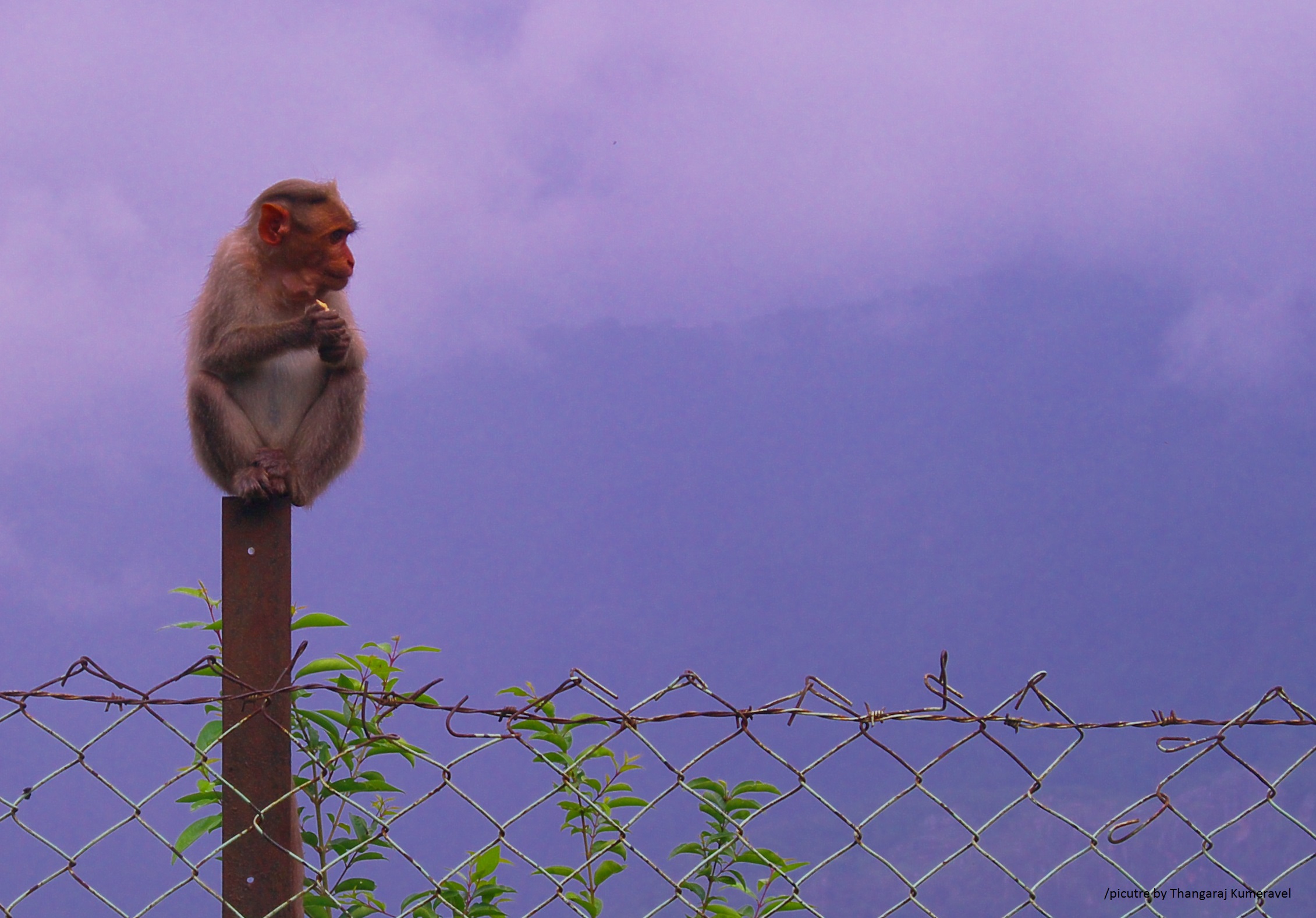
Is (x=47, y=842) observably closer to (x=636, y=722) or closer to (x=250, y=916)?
(x=250, y=916)

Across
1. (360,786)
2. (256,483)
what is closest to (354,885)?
(360,786)

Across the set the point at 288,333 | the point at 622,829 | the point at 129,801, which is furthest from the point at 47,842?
the point at 288,333

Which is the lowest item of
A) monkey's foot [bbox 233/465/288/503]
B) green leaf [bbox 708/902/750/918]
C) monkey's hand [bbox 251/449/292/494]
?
green leaf [bbox 708/902/750/918]

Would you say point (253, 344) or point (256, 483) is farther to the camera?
point (253, 344)

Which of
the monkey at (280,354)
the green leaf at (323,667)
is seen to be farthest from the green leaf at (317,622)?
the monkey at (280,354)

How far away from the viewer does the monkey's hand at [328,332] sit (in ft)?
13.9

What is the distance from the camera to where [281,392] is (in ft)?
15.5

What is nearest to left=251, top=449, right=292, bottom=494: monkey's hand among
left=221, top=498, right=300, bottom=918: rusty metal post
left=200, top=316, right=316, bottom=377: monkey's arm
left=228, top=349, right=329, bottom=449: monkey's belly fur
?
left=228, top=349, right=329, bottom=449: monkey's belly fur

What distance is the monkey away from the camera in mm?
4410

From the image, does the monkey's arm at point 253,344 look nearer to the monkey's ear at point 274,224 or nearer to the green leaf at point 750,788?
the monkey's ear at point 274,224

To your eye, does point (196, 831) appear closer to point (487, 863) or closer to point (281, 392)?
point (487, 863)

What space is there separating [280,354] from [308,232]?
1.80ft

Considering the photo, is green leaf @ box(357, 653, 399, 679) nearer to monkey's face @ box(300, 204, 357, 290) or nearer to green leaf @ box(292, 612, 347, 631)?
green leaf @ box(292, 612, 347, 631)

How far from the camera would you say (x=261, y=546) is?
9.45 feet
